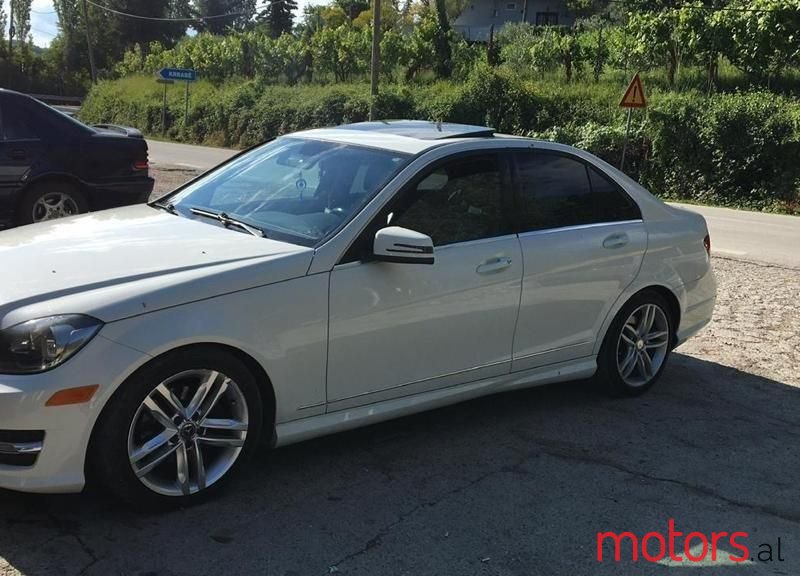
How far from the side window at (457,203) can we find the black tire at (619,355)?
1.12 metres

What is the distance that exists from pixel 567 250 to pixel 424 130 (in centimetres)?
109

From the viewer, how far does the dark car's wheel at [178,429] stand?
10.8ft

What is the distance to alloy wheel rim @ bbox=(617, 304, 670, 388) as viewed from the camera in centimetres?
524

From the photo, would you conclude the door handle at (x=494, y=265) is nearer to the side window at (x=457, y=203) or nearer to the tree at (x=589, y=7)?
the side window at (x=457, y=203)

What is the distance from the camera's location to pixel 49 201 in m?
8.65

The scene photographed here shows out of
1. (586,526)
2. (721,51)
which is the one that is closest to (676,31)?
(721,51)

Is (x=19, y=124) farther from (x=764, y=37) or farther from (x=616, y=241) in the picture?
(x=764, y=37)

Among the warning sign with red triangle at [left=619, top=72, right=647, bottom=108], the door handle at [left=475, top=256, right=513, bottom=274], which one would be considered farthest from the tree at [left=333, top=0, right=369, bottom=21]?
the door handle at [left=475, top=256, right=513, bottom=274]

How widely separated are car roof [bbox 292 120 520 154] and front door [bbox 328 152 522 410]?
0.20 m

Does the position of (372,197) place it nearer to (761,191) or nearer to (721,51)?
(761,191)

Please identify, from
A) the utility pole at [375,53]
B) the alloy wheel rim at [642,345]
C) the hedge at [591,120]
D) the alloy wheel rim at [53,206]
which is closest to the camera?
the alloy wheel rim at [642,345]

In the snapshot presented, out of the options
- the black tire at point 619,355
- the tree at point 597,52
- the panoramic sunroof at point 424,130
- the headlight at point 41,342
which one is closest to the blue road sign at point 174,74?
the tree at point 597,52

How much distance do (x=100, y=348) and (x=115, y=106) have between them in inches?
1775

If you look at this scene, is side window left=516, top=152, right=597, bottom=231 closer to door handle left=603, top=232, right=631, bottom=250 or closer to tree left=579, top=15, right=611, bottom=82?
door handle left=603, top=232, right=631, bottom=250
